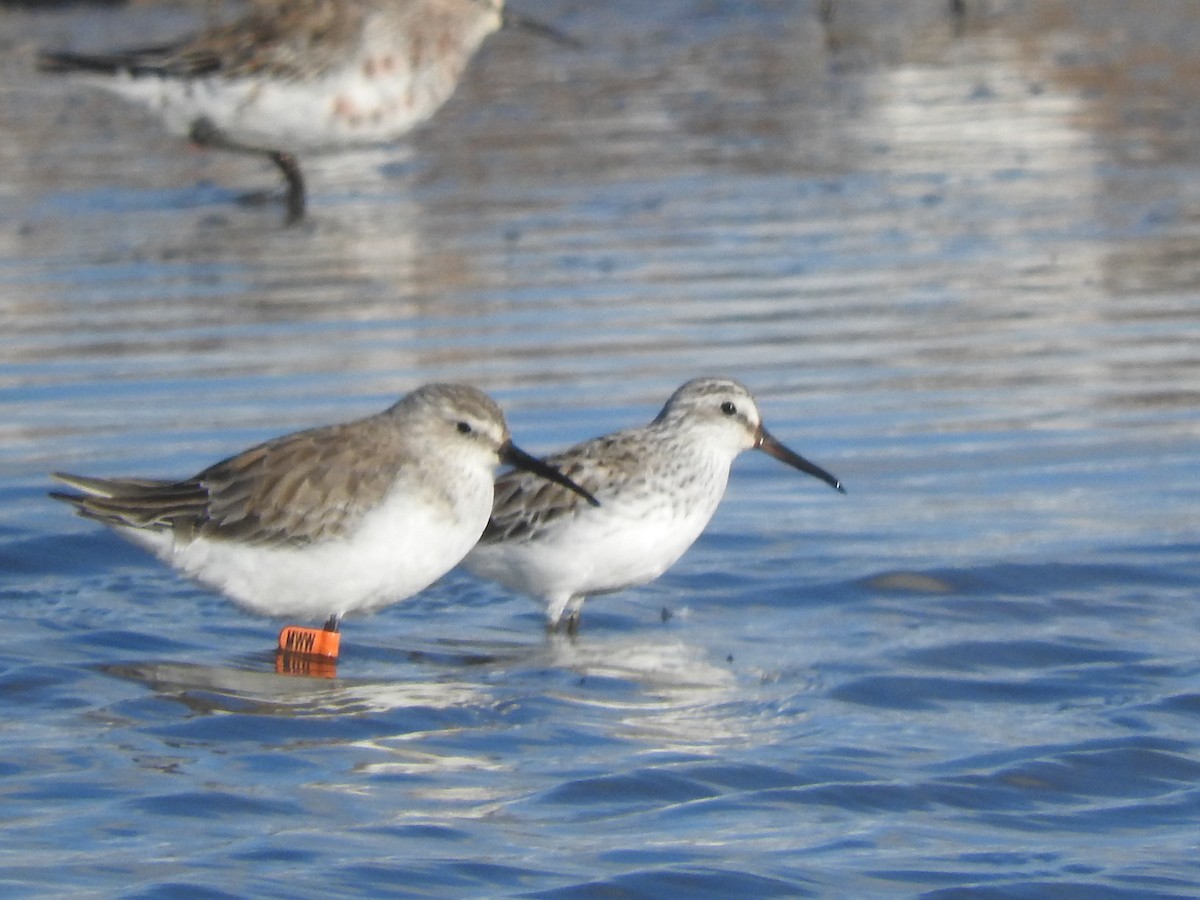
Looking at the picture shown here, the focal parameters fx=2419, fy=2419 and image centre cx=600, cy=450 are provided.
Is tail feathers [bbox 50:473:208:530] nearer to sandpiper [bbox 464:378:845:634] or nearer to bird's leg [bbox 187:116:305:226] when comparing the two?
sandpiper [bbox 464:378:845:634]

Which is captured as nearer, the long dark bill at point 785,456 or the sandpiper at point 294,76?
the long dark bill at point 785,456

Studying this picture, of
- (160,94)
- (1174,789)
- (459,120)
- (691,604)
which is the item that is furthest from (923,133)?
(1174,789)

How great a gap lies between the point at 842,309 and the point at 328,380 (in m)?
2.84

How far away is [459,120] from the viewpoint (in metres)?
19.8

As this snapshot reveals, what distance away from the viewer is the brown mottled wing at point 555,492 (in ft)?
27.6

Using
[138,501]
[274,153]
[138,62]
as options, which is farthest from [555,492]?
[138,62]

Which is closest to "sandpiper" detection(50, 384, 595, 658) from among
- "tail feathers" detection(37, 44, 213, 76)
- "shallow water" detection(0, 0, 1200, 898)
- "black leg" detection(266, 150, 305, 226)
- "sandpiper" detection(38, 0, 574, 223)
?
"shallow water" detection(0, 0, 1200, 898)

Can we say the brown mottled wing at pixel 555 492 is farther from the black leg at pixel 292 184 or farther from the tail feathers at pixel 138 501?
the black leg at pixel 292 184

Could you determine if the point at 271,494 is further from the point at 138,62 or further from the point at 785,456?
the point at 138,62

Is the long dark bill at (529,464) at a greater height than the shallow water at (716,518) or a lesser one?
greater

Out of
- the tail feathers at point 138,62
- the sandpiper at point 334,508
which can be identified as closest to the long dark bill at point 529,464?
the sandpiper at point 334,508

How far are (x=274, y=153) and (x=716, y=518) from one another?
24.6ft

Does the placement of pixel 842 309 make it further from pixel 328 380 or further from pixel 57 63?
pixel 57 63

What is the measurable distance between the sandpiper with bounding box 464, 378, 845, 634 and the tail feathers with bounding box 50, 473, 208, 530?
1070 mm
